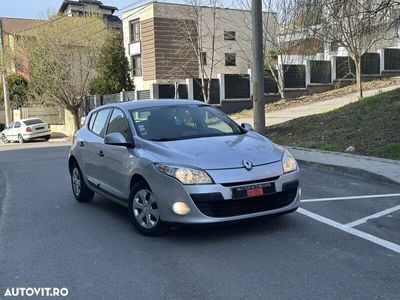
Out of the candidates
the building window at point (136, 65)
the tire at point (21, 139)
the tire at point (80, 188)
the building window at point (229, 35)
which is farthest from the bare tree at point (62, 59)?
the tire at point (80, 188)

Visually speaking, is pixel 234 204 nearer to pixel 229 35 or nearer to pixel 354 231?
pixel 354 231

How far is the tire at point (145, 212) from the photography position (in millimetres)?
5703

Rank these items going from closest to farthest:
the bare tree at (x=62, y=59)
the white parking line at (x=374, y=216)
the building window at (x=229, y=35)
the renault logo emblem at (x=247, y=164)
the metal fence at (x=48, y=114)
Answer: the renault logo emblem at (x=247, y=164)
the white parking line at (x=374, y=216)
the bare tree at (x=62, y=59)
the metal fence at (x=48, y=114)
the building window at (x=229, y=35)

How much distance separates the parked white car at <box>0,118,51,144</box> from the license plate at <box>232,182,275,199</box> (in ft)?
91.4

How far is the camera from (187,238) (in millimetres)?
5719

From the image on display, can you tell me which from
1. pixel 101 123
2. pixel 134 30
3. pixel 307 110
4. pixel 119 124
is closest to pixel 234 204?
pixel 119 124

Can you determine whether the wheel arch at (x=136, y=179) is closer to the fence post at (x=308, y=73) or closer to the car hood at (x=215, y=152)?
the car hood at (x=215, y=152)

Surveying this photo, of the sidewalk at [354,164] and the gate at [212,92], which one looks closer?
the sidewalk at [354,164]

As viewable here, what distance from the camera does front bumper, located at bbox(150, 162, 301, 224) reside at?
5.27 metres

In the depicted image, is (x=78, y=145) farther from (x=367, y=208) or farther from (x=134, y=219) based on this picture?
(x=367, y=208)

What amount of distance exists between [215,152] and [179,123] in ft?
3.63

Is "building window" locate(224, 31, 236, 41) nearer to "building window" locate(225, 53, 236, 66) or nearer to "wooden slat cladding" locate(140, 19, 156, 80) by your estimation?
"building window" locate(225, 53, 236, 66)

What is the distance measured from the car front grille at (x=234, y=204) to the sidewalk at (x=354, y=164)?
370 cm

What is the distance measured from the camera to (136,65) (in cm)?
4066
